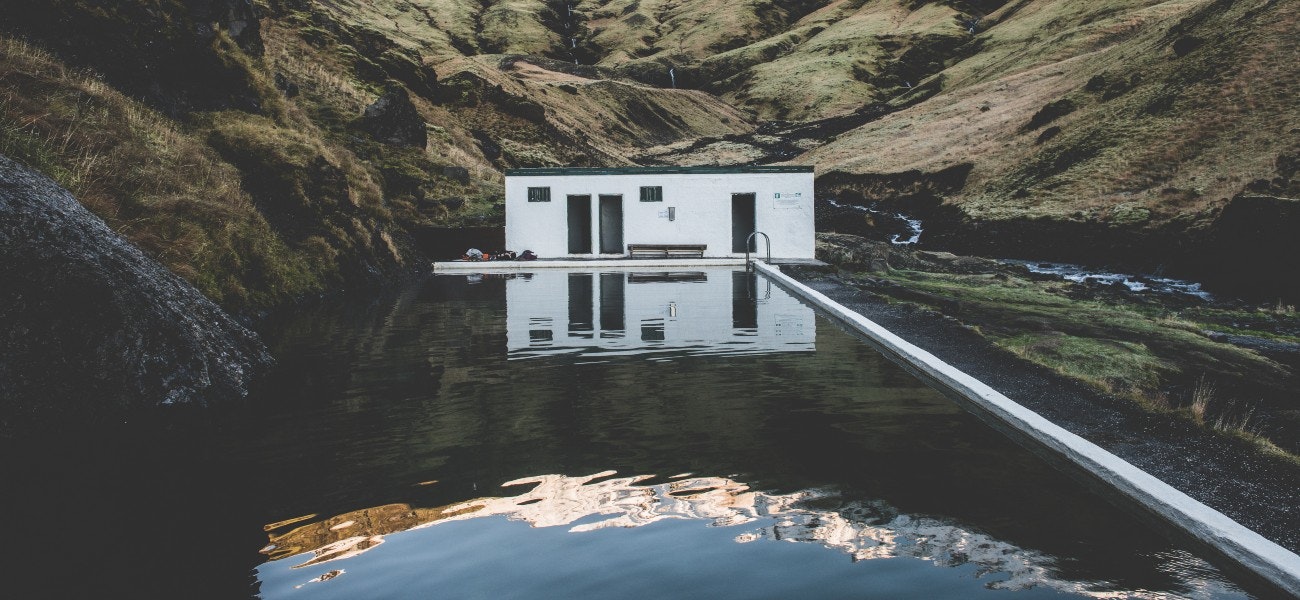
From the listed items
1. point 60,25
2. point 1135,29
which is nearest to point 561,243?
point 60,25

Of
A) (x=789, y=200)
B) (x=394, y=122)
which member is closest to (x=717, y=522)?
(x=789, y=200)

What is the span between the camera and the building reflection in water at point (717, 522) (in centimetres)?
464

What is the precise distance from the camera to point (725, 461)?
651 centimetres

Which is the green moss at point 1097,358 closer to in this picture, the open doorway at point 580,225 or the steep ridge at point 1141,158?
the steep ridge at point 1141,158

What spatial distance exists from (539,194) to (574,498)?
1005 inches

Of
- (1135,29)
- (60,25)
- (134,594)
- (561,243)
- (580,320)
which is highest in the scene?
(1135,29)

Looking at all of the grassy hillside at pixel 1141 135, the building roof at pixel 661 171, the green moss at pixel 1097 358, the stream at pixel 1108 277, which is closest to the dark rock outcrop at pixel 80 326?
the green moss at pixel 1097 358

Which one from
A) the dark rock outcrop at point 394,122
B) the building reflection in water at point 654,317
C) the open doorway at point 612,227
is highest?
the dark rock outcrop at point 394,122

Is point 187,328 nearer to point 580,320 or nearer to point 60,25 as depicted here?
point 580,320

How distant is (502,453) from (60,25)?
20715 millimetres

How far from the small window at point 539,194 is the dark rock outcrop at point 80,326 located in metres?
21.7

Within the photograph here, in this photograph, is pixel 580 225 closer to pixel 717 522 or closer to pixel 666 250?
pixel 666 250

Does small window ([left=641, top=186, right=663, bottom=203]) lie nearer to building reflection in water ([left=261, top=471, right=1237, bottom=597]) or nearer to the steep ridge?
the steep ridge

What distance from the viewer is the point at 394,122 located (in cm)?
3719
